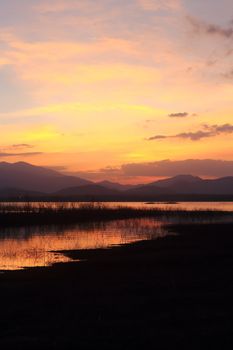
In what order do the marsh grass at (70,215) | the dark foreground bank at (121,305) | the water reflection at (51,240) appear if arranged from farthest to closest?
1. the marsh grass at (70,215)
2. the water reflection at (51,240)
3. the dark foreground bank at (121,305)

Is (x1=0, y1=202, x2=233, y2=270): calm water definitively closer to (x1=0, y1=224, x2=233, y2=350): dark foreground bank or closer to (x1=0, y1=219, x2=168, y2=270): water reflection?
(x1=0, y1=219, x2=168, y2=270): water reflection

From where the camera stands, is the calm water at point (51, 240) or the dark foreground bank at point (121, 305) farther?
the calm water at point (51, 240)

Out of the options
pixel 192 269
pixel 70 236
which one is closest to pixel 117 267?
pixel 192 269

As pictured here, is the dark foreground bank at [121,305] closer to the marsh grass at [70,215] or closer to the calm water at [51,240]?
the calm water at [51,240]

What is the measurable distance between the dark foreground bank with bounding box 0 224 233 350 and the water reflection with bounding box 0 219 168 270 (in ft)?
9.51

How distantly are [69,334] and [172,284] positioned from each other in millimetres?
6167

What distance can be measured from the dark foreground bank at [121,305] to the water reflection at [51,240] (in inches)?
114

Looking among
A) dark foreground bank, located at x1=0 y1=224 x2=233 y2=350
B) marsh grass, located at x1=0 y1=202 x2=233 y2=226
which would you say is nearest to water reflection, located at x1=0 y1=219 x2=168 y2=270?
dark foreground bank, located at x1=0 y1=224 x2=233 y2=350

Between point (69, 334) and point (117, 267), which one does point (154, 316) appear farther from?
point (117, 267)

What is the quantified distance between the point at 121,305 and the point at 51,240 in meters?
20.9

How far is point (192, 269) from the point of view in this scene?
1931 cm

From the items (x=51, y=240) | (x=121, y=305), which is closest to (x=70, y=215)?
(x=51, y=240)

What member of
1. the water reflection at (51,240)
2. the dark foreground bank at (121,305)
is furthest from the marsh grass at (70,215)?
the dark foreground bank at (121,305)

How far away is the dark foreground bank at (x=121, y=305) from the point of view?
9758mm
